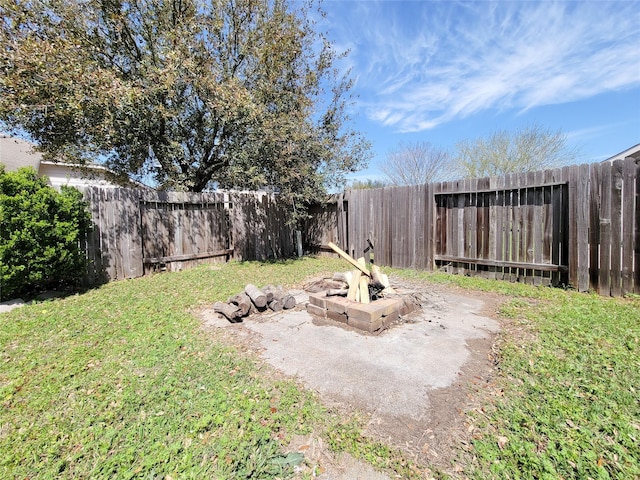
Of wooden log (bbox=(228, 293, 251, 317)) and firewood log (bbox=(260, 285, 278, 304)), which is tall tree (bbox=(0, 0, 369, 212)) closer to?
firewood log (bbox=(260, 285, 278, 304))

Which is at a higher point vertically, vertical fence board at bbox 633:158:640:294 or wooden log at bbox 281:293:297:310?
vertical fence board at bbox 633:158:640:294

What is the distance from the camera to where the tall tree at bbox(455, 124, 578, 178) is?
12961 mm

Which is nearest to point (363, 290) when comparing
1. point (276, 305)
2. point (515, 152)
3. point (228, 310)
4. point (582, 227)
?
point (276, 305)

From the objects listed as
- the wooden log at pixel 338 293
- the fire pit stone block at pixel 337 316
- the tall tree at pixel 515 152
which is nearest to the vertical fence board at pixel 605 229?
the wooden log at pixel 338 293

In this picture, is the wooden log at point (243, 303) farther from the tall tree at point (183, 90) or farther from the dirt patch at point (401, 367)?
the tall tree at point (183, 90)

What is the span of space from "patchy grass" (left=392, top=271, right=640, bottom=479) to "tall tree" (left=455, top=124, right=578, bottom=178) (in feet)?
40.2

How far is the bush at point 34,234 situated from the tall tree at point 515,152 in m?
15.2

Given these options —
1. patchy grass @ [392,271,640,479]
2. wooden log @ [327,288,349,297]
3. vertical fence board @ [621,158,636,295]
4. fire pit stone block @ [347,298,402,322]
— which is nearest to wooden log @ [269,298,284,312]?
wooden log @ [327,288,349,297]

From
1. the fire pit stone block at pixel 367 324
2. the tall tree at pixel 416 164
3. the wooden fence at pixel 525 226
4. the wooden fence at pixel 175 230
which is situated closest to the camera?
the fire pit stone block at pixel 367 324

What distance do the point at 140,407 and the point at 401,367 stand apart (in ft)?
6.89

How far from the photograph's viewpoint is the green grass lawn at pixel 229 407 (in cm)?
155

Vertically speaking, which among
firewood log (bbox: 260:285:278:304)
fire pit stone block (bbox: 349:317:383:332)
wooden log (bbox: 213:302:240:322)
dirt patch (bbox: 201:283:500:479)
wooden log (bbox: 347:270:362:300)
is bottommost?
dirt patch (bbox: 201:283:500:479)

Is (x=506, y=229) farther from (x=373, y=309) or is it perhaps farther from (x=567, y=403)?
(x=567, y=403)

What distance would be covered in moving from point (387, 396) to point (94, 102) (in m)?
6.80
